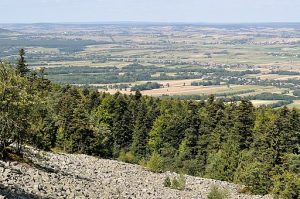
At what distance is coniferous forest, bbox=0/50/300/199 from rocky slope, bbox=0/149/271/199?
351cm

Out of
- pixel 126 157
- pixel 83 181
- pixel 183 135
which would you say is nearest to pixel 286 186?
pixel 83 181

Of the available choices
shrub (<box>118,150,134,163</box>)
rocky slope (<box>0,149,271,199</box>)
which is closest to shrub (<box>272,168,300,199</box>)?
rocky slope (<box>0,149,271,199</box>)

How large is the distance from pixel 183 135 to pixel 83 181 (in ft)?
158

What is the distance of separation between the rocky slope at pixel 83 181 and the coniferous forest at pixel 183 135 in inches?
138

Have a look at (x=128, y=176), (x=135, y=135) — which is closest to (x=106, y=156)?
(x=135, y=135)

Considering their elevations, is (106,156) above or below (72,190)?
below

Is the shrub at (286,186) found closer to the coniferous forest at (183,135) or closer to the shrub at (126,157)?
the coniferous forest at (183,135)

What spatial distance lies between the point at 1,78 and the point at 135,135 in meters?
57.7

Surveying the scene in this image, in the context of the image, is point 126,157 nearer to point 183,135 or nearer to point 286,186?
point 183,135

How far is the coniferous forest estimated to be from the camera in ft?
215

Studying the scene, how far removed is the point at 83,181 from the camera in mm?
44969

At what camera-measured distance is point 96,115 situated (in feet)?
315

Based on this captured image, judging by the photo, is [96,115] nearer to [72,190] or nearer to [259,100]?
[72,190]

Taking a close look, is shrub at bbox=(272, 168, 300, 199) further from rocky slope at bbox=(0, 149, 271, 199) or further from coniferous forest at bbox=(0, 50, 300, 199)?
rocky slope at bbox=(0, 149, 271, 199)
